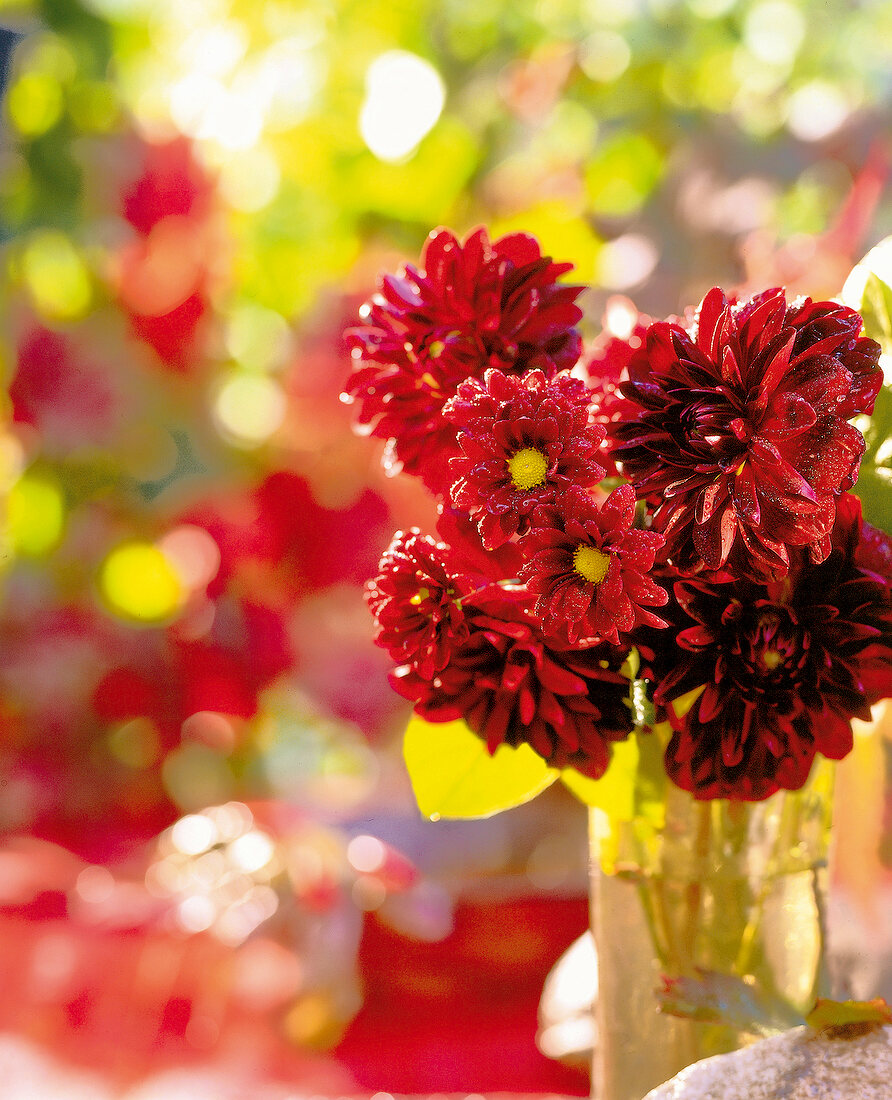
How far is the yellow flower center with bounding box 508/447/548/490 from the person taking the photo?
17 cm

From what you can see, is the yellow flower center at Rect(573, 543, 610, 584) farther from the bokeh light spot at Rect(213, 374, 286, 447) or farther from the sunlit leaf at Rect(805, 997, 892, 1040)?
the bokeh light spot at Rect(213, 374, 286, 447)

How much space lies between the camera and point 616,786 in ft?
0.77

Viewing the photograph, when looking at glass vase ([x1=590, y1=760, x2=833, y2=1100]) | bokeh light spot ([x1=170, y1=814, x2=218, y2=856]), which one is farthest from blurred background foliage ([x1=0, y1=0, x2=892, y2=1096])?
glass vase ([x1=590, y1=760, x2=833, y2=1100])

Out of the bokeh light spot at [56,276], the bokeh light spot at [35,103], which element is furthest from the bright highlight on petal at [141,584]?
the bokeh light spot at [35,103]

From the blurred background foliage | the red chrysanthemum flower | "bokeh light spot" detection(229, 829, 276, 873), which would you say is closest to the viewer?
the red chrysanthemum flower

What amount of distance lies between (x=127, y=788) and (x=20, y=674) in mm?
110

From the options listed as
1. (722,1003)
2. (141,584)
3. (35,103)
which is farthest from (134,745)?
(722,1003)

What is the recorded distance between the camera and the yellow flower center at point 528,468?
170 mm

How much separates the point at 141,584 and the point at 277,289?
9.7 inches

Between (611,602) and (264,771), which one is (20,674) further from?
(611,602)

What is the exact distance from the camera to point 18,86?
2.30 feet

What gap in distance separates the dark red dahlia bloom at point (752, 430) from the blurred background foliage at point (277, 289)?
14.1 inches

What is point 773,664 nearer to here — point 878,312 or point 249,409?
point 878,312

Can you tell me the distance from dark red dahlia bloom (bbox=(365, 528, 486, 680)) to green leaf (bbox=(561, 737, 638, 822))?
0.06 metres
